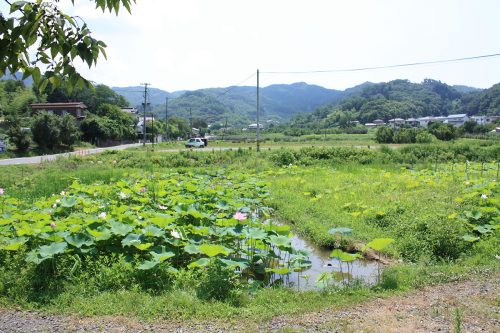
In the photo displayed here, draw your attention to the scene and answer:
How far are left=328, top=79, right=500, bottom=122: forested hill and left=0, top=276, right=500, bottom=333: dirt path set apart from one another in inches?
3927

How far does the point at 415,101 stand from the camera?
378 feet

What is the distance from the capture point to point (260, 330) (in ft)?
13.6

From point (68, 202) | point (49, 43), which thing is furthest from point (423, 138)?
point (49, 43)

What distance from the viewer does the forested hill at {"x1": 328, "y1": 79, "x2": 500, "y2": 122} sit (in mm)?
103625

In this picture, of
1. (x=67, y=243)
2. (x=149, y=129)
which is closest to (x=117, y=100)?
(x=149, y=129)

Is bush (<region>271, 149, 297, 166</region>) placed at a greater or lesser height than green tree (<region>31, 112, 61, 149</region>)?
lesser

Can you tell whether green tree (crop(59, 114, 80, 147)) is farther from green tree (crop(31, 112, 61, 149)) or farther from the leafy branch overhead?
the leafy branch overhead

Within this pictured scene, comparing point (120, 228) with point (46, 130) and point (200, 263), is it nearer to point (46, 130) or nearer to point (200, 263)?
point (200, 263)

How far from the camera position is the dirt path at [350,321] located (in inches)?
164

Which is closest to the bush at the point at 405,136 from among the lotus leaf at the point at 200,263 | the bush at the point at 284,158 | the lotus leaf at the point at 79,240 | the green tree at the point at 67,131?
the bush at the point at 284,158

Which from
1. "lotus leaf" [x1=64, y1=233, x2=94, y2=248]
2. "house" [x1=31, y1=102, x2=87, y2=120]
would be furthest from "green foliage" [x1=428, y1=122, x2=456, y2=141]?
"lotus leaf" [x1=64, y1=233, x2=94, y2=248]

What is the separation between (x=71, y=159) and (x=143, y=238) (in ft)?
68.3

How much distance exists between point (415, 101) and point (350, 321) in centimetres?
12234

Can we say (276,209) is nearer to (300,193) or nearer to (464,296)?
(300,193)
